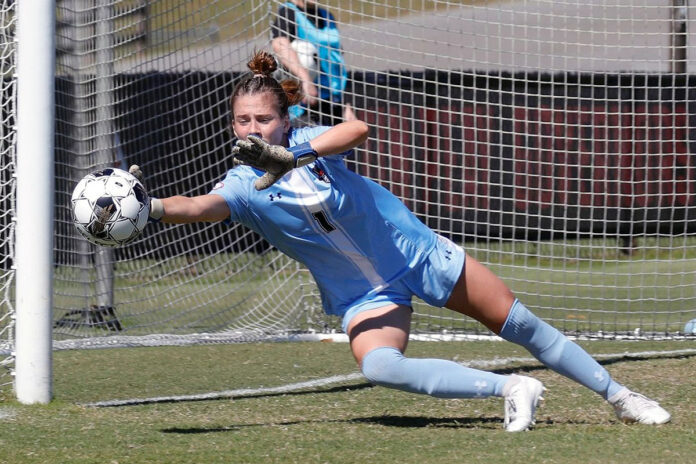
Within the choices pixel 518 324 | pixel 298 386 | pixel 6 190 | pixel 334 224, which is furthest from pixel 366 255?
pixel 6 190

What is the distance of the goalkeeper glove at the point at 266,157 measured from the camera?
12.1ft

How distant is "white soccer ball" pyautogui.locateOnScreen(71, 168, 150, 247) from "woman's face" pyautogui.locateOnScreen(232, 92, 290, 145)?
556 mm

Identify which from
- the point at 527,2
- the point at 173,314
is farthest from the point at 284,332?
the point at 527,2

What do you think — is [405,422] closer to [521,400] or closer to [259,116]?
[521,400]

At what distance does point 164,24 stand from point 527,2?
13.5 ft

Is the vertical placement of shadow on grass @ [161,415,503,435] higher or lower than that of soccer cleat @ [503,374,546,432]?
lower

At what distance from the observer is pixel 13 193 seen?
194 inches

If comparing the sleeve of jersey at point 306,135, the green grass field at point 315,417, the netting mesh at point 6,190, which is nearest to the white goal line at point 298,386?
the green grass field at point 315,417

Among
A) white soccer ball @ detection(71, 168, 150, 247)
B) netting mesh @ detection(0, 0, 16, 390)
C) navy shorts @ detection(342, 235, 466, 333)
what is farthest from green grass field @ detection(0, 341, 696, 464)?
white soccer ball @ detection(71, 168, 150, 247)

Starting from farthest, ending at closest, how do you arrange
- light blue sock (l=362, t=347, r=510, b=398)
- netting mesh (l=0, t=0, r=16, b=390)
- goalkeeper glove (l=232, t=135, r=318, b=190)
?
netting mesh (l=0, t=0, r=16, b=390) → light blue sock (l=362, t=347, r=510, b=398) → goalkeeper glove (l=232, t=135, r=318, b=190)

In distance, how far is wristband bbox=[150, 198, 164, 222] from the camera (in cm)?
396

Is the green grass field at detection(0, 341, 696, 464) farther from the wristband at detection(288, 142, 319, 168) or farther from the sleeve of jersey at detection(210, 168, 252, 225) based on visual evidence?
the wristband at detection(288, 142, 319, 168)

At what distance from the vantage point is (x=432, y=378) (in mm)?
4098

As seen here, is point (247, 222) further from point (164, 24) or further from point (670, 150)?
point (670, 150)
